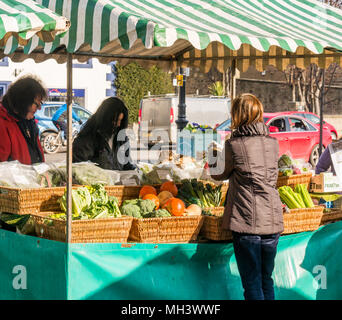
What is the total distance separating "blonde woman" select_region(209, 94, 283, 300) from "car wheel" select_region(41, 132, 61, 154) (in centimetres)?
1718

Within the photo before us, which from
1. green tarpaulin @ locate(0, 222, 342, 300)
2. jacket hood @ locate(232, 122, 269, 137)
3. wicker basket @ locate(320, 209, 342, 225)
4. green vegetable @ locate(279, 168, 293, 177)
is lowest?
green tarpaulin @ locate(0, 222, 342, 300)

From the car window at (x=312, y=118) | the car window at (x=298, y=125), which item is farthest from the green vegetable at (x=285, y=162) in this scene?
the car window at (x=312, y=118)

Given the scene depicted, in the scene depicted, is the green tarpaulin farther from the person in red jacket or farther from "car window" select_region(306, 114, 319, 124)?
"car window" select_region(306, 114, 319, 124)

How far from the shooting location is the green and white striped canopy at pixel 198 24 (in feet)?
13.5

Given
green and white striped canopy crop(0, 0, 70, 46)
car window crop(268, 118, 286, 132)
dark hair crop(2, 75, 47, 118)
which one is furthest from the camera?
car window crop(268, 118, 286, 132)

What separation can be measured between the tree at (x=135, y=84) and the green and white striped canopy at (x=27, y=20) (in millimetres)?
25262

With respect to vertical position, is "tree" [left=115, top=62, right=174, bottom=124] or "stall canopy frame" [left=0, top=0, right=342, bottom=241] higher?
"tree" [left=115, top=62, right=174, bottom=124]

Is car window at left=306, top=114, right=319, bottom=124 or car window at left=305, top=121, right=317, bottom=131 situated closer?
car window at left=305, top=121, right=317, bottom=131

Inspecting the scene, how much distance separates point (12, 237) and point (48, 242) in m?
0.52

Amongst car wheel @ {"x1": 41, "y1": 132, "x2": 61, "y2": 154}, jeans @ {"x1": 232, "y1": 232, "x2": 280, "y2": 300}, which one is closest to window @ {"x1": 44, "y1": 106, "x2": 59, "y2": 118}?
car wheel @ {"x1": 41, "y1": 132, "x2": 61, "y2": 154}

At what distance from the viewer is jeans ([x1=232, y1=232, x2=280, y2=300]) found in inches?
169

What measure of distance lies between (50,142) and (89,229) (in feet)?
56.3

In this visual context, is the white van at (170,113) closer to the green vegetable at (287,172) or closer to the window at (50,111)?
the window at (50,111)
